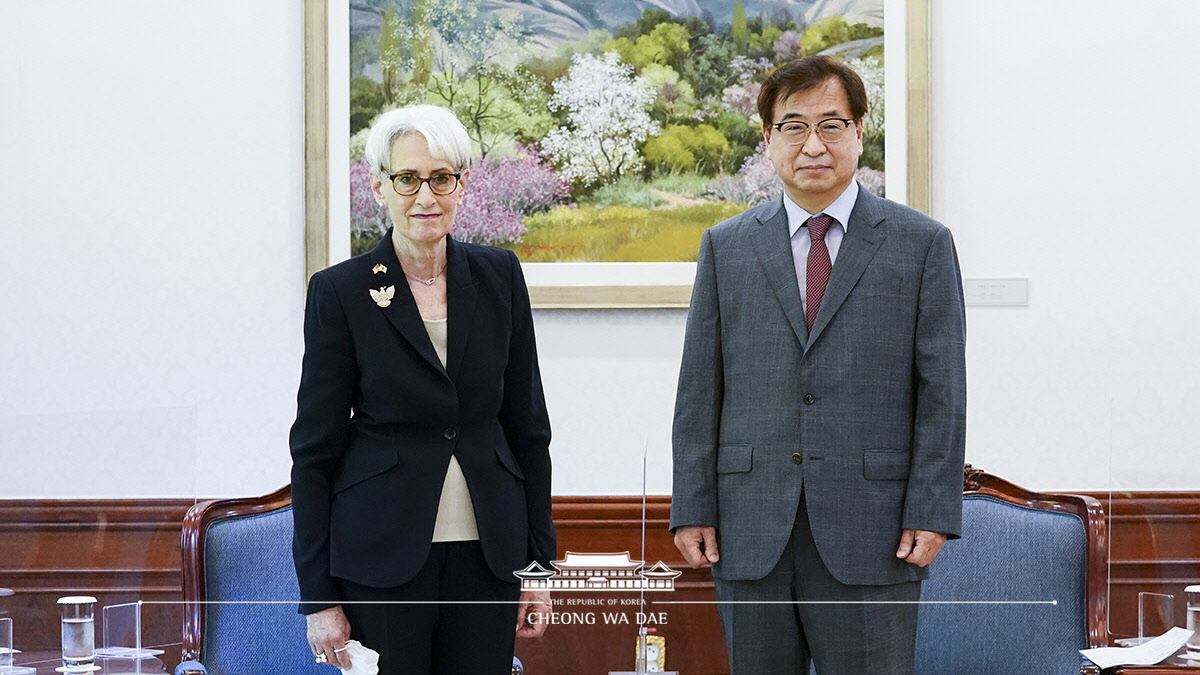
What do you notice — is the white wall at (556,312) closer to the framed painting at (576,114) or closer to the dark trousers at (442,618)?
the framed painting at (576,114)

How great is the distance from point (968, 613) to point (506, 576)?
70 cm

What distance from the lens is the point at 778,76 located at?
6.20ft

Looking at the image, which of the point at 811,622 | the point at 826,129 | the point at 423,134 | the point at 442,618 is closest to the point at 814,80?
the point at 826,129

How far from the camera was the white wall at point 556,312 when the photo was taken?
9.32ft

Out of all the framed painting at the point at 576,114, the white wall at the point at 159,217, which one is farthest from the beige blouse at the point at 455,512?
the white wall at the point at 159,217

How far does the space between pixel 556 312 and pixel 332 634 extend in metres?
1.29

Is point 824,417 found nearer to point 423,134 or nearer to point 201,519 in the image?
point 423,134

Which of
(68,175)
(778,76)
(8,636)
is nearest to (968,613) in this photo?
(778,76)

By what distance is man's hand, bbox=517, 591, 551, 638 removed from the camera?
1752mm

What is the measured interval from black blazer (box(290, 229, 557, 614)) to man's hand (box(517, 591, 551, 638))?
5 cm

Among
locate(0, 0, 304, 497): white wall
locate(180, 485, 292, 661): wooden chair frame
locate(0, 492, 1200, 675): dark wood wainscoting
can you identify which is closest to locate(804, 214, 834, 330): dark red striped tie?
locate(0, 492, 1200, 675): dark wood wainscoting

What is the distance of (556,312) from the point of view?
2.88 metres

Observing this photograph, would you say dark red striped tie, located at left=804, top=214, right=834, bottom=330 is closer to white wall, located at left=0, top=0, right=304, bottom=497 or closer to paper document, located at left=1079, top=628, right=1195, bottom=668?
paper document, located at left=1079, top=628, right=1195, bottom=668

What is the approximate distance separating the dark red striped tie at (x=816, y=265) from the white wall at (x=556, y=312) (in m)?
1.02
